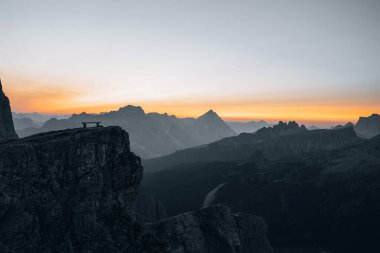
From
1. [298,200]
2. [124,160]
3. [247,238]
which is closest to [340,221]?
[298,200]

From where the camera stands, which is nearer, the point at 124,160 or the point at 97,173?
the point at 97,173

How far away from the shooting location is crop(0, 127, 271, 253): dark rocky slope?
165 ft

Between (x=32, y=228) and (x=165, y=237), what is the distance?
3319cm

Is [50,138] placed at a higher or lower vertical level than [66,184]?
higher

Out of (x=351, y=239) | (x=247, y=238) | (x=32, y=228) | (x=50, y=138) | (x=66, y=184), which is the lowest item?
(x=351, y=239)

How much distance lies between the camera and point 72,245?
5441 cm

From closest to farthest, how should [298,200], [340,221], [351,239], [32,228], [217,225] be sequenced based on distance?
1. [32,228]
2. [217,225]
3. [351,239]
4. [340,221]
5. [298,200]

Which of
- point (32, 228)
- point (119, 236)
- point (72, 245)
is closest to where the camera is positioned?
point (32, 228)

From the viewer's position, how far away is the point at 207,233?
84750 millimetres

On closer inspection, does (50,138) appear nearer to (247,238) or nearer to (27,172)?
(27,172)

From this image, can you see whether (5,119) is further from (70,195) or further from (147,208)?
(70,195)

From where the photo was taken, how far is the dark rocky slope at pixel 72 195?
165ft

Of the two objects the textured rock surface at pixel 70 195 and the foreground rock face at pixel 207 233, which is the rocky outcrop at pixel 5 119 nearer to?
the textured rock surface at pixel 70 195

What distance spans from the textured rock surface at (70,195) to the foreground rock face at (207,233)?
10431 mm
